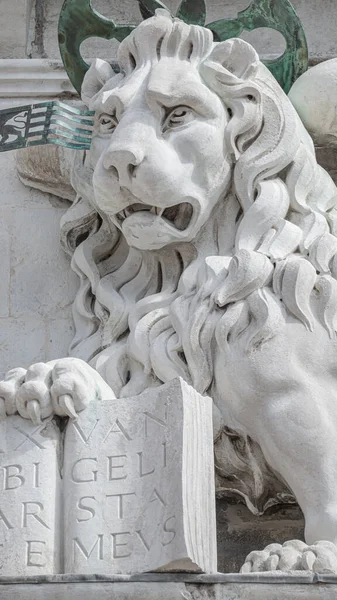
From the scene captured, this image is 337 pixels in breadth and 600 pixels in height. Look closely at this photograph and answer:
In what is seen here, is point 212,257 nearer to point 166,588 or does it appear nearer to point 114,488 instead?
point 114,488

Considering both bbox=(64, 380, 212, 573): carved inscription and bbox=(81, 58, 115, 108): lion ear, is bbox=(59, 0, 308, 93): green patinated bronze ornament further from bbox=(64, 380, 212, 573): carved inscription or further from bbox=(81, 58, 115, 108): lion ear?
bbox=(64, 380, 212, 573): carved inscription

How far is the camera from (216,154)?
5.29m

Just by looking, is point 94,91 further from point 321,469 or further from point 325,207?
point 321,469

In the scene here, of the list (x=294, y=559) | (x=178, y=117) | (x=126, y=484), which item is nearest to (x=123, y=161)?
(x=178, y=117)

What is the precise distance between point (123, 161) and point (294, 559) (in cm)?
112

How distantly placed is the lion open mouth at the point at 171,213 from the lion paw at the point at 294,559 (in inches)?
38.9

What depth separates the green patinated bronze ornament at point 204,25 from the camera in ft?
18.6

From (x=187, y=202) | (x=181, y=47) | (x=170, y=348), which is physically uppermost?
(x=181, y=47)

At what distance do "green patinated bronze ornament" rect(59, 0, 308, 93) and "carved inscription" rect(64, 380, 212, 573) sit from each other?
135cm

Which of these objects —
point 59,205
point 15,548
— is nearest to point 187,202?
point 59,205

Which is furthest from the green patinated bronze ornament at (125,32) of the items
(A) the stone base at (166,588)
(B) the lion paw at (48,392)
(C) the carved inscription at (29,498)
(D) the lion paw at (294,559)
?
(A) the stone base at (166,588)

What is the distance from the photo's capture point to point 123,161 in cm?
518

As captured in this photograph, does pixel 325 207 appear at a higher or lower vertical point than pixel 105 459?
higher

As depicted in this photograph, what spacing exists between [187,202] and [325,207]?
1.19ft
